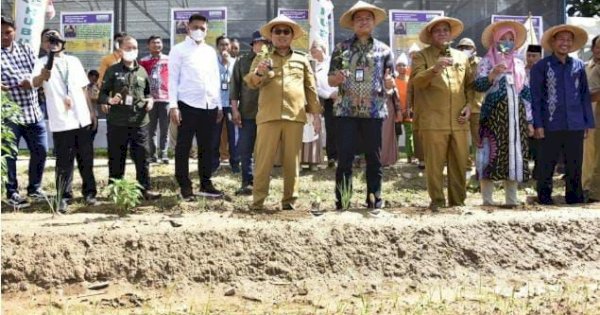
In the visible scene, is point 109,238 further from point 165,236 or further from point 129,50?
point 129,50

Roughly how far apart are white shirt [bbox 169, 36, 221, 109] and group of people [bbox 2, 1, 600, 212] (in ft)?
0.04

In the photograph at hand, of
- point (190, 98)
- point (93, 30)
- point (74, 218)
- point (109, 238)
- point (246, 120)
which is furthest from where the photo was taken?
point (93, 30)

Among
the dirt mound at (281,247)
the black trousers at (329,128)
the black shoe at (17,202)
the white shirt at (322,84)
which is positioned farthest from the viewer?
the black trousers at (329,128)

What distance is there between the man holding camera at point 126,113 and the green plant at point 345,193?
2.08 meters

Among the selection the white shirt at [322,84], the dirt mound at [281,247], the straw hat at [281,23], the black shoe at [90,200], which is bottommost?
the dirt mound at [281,247]

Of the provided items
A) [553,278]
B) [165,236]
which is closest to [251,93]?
[165,236]

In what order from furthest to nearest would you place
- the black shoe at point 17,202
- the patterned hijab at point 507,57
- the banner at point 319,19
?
1. the banner at point 319,19
2. the black shoe at point 17,202
3. the patterned hijab at point 507,57

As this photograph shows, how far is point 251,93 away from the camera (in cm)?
742

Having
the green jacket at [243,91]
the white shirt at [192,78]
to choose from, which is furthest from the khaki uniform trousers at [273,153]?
the green jacket at [243,91]

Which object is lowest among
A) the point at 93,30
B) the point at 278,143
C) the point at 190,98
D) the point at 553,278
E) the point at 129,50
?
the point at 553,278

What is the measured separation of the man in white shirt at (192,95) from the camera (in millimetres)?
6648

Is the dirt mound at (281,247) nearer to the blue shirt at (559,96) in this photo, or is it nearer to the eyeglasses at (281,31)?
the blue shirt at (559,96)

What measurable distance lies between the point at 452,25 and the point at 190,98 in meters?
2.62

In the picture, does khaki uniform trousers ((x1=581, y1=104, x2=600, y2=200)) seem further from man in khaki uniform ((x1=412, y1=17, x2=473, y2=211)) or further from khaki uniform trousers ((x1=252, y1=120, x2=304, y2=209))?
khaki uniform trousers ((x1=252, y1=120, x2=304, y2=209))
